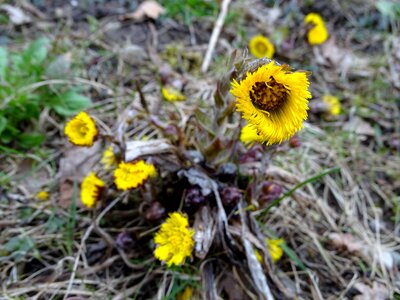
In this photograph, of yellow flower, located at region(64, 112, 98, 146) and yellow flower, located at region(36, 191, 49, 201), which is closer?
yellow flower, located at region(64, 112, 98, 146)

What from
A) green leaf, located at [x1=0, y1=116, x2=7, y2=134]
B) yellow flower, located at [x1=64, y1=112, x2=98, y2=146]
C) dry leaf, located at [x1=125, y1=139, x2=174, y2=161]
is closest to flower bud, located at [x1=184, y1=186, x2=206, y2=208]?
dry leaf, located at [x1=125, y1=139, x2=174, y2=161]

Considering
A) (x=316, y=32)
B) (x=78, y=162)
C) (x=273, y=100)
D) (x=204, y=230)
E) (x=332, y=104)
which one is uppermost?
(x=273, y=100)

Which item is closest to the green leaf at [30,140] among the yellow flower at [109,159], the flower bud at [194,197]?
the yellow flower at [109,159]

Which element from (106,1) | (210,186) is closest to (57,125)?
(210,186)

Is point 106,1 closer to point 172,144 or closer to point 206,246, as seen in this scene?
point 172,144

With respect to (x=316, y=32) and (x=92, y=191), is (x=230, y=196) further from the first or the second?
(x=316, y=32)

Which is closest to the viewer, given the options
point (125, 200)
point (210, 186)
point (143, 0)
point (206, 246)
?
point (206, 246)

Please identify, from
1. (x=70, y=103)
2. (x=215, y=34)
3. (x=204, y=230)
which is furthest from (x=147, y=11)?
(x=204, y=230)

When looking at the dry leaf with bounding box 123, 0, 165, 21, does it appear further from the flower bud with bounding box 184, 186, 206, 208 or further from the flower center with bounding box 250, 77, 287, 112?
the flower center with bounding box 250, 77, 287, 112
